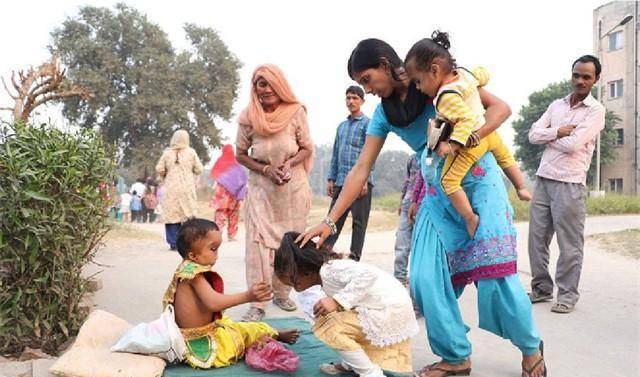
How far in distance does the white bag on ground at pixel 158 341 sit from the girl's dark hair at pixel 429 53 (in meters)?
1.96

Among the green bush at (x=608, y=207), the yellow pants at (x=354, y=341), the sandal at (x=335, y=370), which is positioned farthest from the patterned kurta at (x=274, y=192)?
the green bush at (x=608, y=207)

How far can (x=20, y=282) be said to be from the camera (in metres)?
3.72

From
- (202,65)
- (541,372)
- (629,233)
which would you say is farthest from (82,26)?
(541,372)

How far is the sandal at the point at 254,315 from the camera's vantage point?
483cm

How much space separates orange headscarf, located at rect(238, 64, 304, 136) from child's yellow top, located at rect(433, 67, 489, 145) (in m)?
2.06

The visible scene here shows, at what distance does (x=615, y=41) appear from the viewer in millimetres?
35156

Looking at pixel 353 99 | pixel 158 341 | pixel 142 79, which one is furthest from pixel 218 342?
pixel 142 79

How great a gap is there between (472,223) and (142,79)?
31.5 meters

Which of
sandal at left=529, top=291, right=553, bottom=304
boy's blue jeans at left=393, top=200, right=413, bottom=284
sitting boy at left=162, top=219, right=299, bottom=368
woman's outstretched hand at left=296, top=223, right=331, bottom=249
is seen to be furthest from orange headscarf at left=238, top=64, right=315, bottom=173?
sandal at left=529, top=291, right=553, bottom=304

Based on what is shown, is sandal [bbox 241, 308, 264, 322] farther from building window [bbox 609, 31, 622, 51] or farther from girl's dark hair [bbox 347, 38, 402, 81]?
building window [bbox 609, 31, 622, 51]

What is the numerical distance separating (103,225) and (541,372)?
3087 mm

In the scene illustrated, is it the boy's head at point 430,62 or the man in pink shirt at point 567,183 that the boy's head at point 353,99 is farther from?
the boy's head at point 430,62

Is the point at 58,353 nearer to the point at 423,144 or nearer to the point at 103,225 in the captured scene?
the point at 103,225

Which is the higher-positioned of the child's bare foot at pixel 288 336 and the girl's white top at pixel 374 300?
the girl's white top at pixel 374 300
